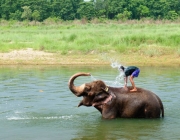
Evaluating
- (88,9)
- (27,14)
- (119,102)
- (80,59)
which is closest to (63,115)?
(119,102)

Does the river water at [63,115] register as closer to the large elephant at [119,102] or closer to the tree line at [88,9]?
the large elephant at [119,102]

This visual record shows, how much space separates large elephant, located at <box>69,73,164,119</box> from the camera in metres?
10.1

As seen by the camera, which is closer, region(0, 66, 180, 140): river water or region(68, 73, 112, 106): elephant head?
region(0, 66, 180, 140): river water

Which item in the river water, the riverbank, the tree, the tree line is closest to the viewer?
the river water

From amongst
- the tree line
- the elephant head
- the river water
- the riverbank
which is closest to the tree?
the tree line

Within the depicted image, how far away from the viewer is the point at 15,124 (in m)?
10.0

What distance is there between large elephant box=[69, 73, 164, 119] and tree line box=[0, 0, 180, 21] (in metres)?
49.0

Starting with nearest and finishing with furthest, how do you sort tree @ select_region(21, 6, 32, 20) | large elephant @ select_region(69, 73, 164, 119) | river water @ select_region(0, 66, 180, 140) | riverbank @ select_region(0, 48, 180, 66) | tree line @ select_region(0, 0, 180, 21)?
river water @ select_region(0, 66, 180, 140), large elephant @ select_region(69, 73, 164, 119), riverbank @ select_region(0, 48, 180, 66), tree @ select_region(21, 6, 32, 20), tree line @ select_region(0, 0, 180, 21)

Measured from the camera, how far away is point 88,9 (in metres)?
64.3

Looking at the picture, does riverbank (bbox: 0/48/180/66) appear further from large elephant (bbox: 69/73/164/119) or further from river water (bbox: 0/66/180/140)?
large elephant (bbox: 69/73/164/119)

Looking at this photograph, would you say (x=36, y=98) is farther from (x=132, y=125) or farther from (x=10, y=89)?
(x=132, y=125)

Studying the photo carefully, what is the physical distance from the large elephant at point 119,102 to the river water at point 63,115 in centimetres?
18

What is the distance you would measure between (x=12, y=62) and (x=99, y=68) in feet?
17.5

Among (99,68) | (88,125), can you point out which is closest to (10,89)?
(88,125)
